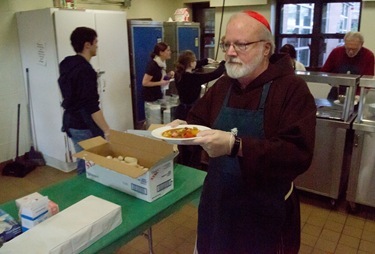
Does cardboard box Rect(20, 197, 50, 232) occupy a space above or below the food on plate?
below

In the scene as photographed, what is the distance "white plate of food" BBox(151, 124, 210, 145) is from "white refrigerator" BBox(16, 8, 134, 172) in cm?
249

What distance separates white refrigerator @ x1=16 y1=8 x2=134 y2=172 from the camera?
340cm

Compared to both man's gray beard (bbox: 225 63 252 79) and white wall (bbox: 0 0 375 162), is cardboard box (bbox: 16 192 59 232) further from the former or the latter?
white wall (bbox: 0 0 375 162)

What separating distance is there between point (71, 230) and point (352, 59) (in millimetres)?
3258

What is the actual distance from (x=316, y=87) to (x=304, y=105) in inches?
145

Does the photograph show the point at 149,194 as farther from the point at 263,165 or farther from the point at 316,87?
the point at 316,87

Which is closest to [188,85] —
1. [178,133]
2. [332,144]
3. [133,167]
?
[332,144]

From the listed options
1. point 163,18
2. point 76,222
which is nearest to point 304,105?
point 76,222

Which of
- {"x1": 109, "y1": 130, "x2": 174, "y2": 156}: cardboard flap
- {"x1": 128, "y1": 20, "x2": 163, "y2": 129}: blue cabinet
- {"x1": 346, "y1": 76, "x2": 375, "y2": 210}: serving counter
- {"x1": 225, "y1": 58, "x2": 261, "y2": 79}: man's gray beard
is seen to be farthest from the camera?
{"x1": 128, "y1": 20, "x2": 163, "y2": 129}: blue cabinet

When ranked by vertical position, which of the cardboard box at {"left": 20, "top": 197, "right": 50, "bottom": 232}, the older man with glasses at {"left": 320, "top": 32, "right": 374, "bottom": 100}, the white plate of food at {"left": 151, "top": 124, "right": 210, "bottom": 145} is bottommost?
the cardboard box at {"left": 20, "top": 197, "right": 50, "bottom": 232}

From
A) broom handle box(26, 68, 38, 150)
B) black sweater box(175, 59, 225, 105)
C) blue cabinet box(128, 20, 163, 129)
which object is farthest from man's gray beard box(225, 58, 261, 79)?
blue cabinet box(128, 20, 163, 129)

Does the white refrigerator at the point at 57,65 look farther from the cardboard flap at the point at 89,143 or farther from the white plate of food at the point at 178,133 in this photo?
the white plate of food at the point at 178,133

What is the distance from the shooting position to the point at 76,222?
4.03 ft

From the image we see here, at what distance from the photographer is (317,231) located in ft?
8.25
